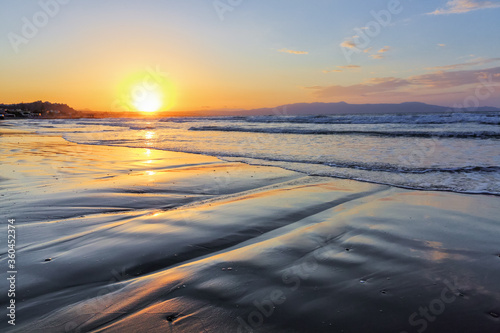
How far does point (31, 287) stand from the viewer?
9.31 ft

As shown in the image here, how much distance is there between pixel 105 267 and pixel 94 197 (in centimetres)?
338

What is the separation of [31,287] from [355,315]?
9.69ft

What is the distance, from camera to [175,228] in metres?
4.43

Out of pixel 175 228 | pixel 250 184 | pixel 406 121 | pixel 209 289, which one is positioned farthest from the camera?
pixel 406 121

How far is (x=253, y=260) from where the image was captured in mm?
3391

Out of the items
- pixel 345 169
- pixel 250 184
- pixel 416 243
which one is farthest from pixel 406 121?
pixel 416 243

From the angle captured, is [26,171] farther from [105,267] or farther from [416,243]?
[416,243]

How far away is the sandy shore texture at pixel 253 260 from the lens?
7.80ft

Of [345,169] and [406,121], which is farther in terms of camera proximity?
[406,121]

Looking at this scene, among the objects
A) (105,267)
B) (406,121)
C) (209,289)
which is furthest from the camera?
(406,121)

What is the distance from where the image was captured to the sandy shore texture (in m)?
2.38

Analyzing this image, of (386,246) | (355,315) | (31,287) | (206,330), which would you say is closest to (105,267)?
(31,287)

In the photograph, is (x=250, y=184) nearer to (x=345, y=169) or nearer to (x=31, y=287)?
(x=345, y=169)

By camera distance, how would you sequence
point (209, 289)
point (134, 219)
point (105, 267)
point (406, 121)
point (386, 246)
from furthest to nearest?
point (406, 121)
point (134, 219)
point (386, 246)
point (105, 267)
point (209, 289)
